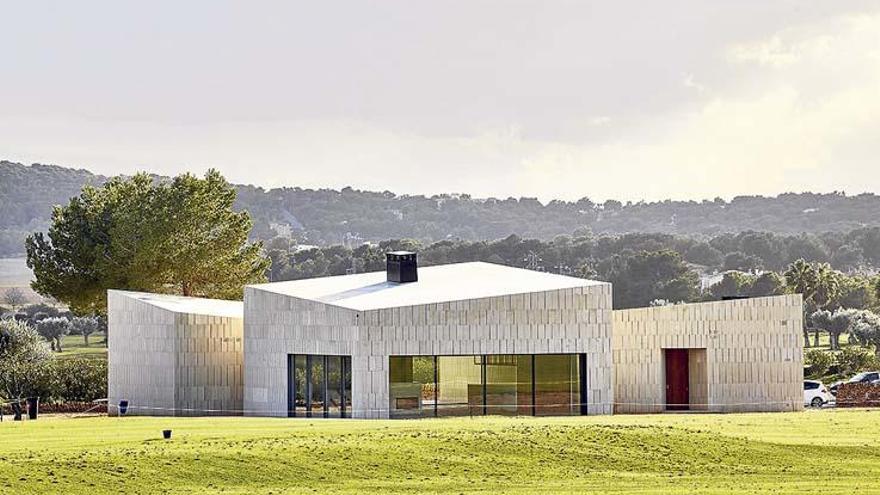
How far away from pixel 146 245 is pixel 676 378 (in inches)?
1080

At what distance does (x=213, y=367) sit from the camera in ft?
159

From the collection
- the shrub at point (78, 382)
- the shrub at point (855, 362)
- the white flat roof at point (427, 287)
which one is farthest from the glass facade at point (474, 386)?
the shrub at point (855, 362)

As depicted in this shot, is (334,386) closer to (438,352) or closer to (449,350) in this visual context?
(438,352)

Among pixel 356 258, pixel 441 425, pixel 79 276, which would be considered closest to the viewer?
pixel 441 425

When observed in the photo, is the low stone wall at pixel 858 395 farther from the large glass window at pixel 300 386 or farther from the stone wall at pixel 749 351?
the large glass window at pixel 300 386

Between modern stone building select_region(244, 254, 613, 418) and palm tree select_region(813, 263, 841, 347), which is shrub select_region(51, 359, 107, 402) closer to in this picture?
modern stone building select_region(244, 254, 613, 418)

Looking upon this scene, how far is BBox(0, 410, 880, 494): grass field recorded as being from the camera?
26.2 m

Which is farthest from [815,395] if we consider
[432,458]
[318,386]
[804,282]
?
[804,282]

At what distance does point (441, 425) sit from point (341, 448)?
18.1 feet

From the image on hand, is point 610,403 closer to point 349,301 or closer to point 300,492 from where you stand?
point 349,301

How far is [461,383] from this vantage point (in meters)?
43.6

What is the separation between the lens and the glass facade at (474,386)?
43156 millimetres

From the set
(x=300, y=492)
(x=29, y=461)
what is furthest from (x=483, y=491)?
(x=29, y=461)

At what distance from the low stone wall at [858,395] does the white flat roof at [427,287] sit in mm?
10969
